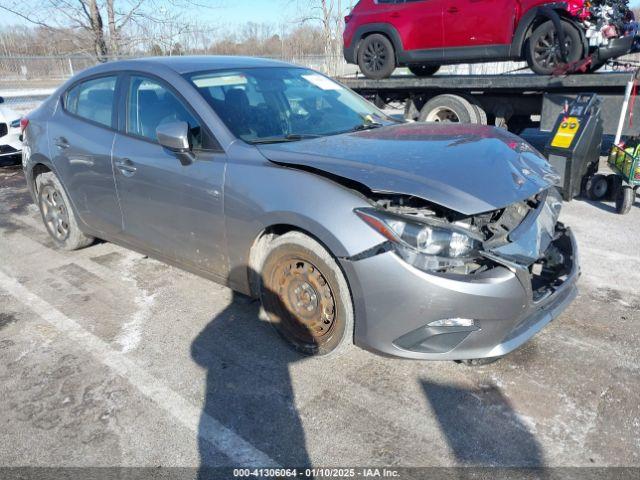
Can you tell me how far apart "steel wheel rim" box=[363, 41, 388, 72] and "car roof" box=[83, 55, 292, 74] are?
5903 millimetres

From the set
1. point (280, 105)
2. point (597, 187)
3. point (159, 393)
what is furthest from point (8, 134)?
point (597, 187)

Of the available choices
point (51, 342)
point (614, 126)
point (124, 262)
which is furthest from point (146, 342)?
point (614, 126)

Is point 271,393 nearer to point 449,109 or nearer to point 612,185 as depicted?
→ point 612,185

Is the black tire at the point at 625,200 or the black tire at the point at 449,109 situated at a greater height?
the black tire at the point at 449,109

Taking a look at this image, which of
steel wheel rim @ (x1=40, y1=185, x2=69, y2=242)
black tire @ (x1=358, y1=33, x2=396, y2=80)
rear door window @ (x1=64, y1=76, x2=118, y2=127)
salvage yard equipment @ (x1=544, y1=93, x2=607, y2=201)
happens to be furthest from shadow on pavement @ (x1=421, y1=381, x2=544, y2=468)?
black tire @ (x1=358, y1=33, x2=396, y2=80)

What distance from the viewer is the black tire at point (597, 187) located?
6277 mm

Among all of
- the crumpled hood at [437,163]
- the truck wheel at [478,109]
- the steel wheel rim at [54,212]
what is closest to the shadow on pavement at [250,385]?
the crumpled hood at [437,163]

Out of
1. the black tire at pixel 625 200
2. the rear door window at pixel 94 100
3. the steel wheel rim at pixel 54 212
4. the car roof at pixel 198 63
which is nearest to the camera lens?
the car roof at pixel 198 63

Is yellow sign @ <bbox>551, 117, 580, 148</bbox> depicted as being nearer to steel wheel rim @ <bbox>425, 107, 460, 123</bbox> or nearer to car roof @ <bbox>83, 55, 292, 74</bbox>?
steel wheel rim @ <bbox>425, 107, 460, 123</bbox>

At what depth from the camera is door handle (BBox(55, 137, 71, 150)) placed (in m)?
4.42

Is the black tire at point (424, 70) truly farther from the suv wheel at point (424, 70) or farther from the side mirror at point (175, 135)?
the side mirror at point (175, 135)

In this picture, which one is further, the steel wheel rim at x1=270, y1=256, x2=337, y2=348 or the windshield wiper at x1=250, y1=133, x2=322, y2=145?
the windshield wiper at x1=250, y1=133, x2=322, y2=145

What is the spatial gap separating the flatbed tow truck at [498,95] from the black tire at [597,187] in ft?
4.28

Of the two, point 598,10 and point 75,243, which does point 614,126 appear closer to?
point 598,10
